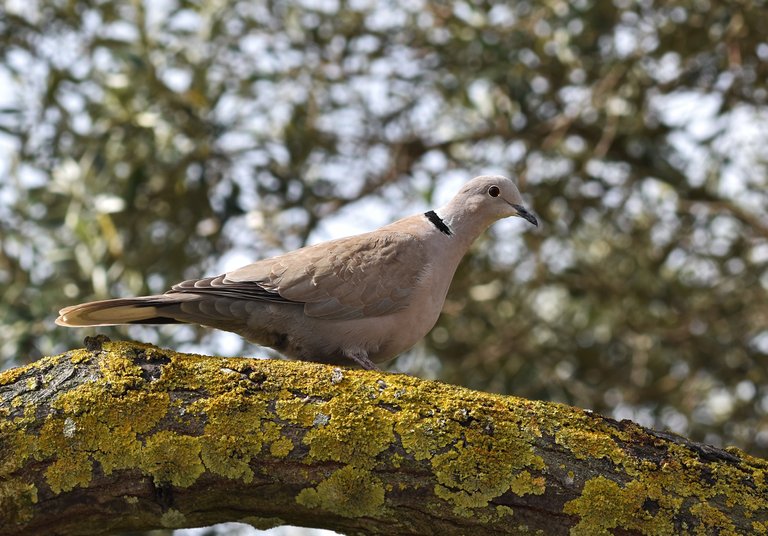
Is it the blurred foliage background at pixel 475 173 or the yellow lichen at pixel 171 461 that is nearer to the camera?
the yellow lichen at pixel 171 461

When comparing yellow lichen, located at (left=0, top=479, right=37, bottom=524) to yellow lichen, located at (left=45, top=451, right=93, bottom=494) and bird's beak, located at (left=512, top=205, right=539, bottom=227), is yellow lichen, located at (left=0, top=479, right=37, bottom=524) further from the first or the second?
bird's beak, located at (left=512, top=205, right=539, bottom=227)

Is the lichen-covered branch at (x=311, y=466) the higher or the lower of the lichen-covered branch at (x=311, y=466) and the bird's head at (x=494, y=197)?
the lower

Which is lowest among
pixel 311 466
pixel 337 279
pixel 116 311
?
pixel 311 466

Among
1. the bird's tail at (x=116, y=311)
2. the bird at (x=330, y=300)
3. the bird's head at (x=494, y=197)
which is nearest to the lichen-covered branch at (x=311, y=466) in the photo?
the bird's tail at (x=116, y=311)

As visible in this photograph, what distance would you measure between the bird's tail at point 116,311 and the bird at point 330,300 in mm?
14

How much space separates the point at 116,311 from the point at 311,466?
59.7 inches

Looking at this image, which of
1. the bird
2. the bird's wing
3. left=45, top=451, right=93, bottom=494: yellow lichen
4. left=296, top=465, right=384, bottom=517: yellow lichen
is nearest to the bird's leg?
the bird

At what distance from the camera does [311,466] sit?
291 cm

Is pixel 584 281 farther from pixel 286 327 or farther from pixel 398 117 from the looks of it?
pixel 286 327

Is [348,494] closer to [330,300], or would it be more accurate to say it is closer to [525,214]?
[330,300]

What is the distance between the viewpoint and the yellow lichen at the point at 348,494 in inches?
114

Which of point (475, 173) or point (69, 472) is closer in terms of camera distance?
point (69, 472)

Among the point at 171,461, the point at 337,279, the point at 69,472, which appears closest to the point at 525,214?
the point at 337,279

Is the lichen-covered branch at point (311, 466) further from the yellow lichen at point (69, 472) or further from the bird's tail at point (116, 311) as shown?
the bird's tail at point (116, 311)
